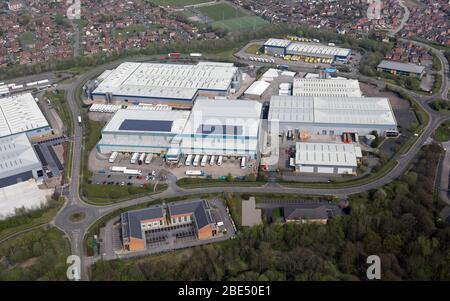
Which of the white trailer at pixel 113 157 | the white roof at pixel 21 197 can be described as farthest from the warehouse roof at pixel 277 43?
the white roof at pixel 21 197

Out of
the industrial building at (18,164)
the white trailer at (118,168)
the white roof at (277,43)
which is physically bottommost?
the industrial building at (18,164)

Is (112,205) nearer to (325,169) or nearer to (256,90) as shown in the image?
(325,169)

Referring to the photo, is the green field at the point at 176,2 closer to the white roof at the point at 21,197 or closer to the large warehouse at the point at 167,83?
the large warehouse at the point at 167,83

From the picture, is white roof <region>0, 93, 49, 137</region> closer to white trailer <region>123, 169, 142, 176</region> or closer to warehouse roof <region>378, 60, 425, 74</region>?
white trailer <region>123, 169, 142, 176</region>

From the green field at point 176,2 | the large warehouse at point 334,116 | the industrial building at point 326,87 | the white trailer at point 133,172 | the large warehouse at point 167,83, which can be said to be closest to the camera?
the white trailer at point 133,172

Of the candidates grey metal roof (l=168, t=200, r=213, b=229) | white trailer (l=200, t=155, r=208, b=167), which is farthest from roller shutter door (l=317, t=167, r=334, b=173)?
grey metal roof (l=168, t=200, r=213, b=229)

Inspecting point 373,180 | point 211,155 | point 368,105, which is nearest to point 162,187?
point 211,155

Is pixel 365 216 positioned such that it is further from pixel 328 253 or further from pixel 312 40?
pixel 312 40
